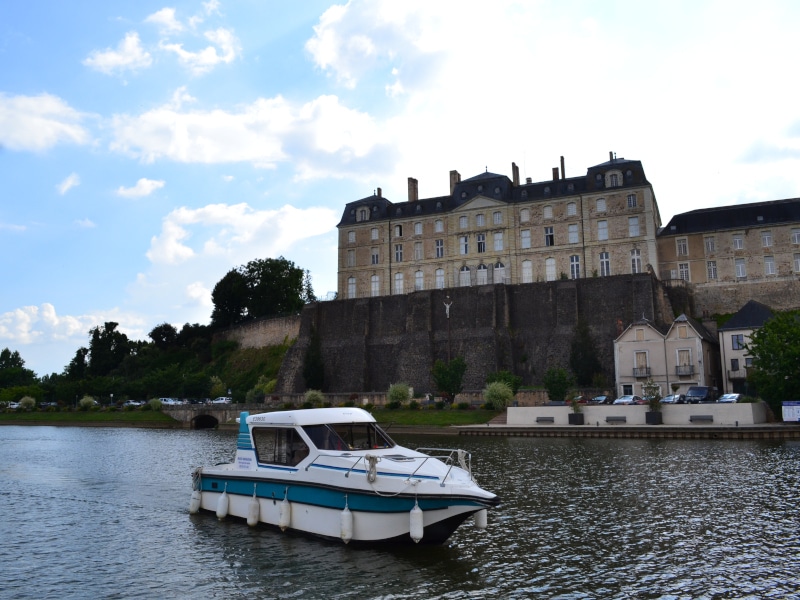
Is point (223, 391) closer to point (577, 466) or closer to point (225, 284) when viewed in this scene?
point (225, 284)

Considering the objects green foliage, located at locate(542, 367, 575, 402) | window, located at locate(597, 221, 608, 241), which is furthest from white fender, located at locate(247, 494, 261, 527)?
window, located at locate(597, 221, 608, 241)

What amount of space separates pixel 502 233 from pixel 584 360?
1992 cm

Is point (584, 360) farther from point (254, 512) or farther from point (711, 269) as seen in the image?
point (254, 512)

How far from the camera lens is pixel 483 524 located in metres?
15.0

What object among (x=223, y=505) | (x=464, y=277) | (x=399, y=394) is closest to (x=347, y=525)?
(x=223, y=505)

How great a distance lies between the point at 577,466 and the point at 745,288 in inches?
1880

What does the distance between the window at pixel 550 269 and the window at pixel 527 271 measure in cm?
157

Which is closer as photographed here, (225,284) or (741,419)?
(741,419)

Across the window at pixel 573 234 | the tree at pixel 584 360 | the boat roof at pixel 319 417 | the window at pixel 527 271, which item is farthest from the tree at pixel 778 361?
the boat roof at pixel 319 417

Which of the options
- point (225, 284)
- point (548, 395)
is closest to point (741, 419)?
point (548, 395)

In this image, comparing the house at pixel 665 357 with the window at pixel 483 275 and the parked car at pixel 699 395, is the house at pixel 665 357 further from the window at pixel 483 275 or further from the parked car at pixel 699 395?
the window at pixel 483 275

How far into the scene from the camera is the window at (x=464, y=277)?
2997 inches

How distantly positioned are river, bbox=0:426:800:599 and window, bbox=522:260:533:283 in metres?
46.2

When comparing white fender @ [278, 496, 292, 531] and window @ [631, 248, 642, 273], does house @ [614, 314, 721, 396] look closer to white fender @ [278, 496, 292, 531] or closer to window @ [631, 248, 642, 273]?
window @ [631, 248, 642, 273]
